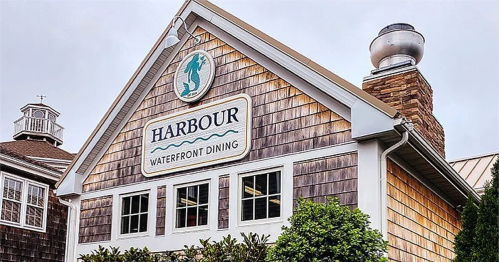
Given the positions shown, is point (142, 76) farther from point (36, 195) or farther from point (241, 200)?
point (36, 195)

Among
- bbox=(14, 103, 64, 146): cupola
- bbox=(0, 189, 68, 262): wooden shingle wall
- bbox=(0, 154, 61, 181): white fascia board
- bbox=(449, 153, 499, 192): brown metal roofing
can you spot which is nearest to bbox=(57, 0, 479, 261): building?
bbox=(0, 154, 61, 181): white fascia board

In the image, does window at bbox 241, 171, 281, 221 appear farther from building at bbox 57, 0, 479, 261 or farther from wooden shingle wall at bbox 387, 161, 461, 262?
wooden shingle wall at bbox 387, 161, 461, 262

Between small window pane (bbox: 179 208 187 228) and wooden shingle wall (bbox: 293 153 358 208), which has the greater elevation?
wooden shingle wall (bbox: 293 153 358 208)

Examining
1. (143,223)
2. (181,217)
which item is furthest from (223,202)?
(143,223)

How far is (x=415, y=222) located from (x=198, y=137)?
13.6ft

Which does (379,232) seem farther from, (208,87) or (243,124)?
(208,87)

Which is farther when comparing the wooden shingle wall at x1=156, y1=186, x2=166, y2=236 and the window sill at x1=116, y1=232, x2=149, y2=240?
the window sill at x1=116, y1=232, x2=149, y2=240

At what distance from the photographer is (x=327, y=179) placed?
9.68 meters

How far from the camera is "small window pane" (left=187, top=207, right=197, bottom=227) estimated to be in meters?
11.3

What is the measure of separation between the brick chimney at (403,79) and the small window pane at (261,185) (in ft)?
10.1

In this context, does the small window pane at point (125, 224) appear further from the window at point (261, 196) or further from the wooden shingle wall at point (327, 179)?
the wooden shingle wall at point (327, 179)

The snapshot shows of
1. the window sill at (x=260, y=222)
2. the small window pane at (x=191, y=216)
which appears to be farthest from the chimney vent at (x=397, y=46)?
the small window pane at (x=191, y=216)

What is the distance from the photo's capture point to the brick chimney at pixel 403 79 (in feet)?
38.5

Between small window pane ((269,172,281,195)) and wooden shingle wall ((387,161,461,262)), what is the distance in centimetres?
184
